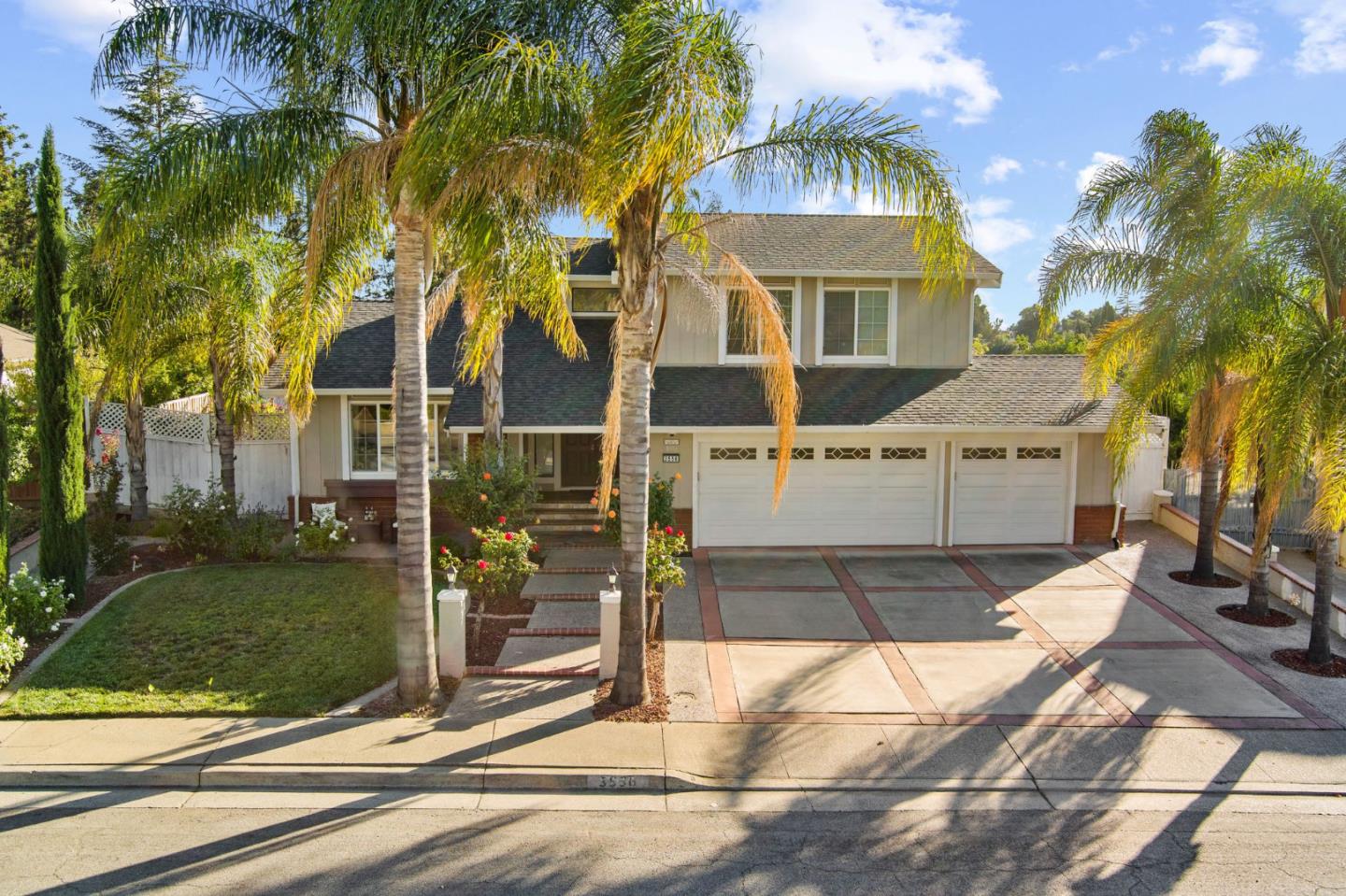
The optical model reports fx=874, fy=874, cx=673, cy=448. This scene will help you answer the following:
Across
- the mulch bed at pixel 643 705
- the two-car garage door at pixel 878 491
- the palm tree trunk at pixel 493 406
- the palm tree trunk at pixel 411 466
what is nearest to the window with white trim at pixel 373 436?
the palm tree trunk at pixel 493 406

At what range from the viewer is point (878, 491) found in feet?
53.2

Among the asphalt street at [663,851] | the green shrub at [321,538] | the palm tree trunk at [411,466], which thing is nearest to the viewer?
the asphalt street at [663,851]

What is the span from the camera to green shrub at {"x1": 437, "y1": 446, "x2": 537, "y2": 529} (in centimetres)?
1400

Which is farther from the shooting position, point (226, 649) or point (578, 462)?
point (578, 462)

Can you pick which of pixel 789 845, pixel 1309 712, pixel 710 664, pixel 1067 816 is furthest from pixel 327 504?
pixel 1309 712

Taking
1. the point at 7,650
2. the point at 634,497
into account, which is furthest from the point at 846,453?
the point at 7,650

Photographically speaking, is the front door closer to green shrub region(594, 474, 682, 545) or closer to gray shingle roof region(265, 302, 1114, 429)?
gray shingle roof region(265, 302, 1114, 429)

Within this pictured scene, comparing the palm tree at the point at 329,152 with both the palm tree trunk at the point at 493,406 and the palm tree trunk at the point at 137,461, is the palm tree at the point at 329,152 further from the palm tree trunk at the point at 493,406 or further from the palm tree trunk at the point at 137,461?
the palm tree trunk at the point at 137,461

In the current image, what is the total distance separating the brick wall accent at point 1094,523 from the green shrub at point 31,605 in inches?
642

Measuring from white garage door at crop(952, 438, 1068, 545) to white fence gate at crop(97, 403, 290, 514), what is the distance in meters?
13.2

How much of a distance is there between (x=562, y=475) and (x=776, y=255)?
6.95 m

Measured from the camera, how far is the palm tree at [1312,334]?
9367mm

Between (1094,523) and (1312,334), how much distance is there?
7161 millimetres

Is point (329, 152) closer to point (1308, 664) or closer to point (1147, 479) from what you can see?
point (1308, 664)
